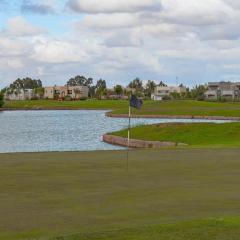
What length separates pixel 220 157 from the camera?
3078cm

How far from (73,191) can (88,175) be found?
13.3 feet

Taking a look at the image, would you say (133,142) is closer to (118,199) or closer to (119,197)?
(119,197)

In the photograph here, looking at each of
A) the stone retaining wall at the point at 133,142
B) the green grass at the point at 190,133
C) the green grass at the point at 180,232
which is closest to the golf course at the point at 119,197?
the green grass at the point at 180,232

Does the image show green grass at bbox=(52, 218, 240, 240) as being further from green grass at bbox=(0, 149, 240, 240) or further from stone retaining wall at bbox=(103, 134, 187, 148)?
stone retaining wall at bbox=(103, 134, 187, 148)

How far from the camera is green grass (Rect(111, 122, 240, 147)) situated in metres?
62.7

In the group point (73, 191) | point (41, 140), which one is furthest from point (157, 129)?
point (73, 191)

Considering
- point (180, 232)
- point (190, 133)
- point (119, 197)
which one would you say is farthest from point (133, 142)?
point (180, 232)

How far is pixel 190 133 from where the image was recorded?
68500 millimetres

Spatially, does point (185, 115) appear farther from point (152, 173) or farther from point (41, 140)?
point (152, 173)

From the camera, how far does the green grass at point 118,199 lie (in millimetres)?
12438

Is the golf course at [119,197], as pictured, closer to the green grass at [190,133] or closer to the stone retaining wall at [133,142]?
the stone retaining wall at [133,142]

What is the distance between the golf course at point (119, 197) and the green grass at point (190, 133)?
31.0 metres

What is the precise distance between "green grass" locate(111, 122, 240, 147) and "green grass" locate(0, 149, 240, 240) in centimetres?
3424

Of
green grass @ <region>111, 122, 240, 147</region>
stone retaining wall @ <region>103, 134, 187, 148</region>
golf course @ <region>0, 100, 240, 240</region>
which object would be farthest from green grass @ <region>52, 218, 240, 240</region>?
stone retaining wall @ <region>103, 134, 187, 148</region>
